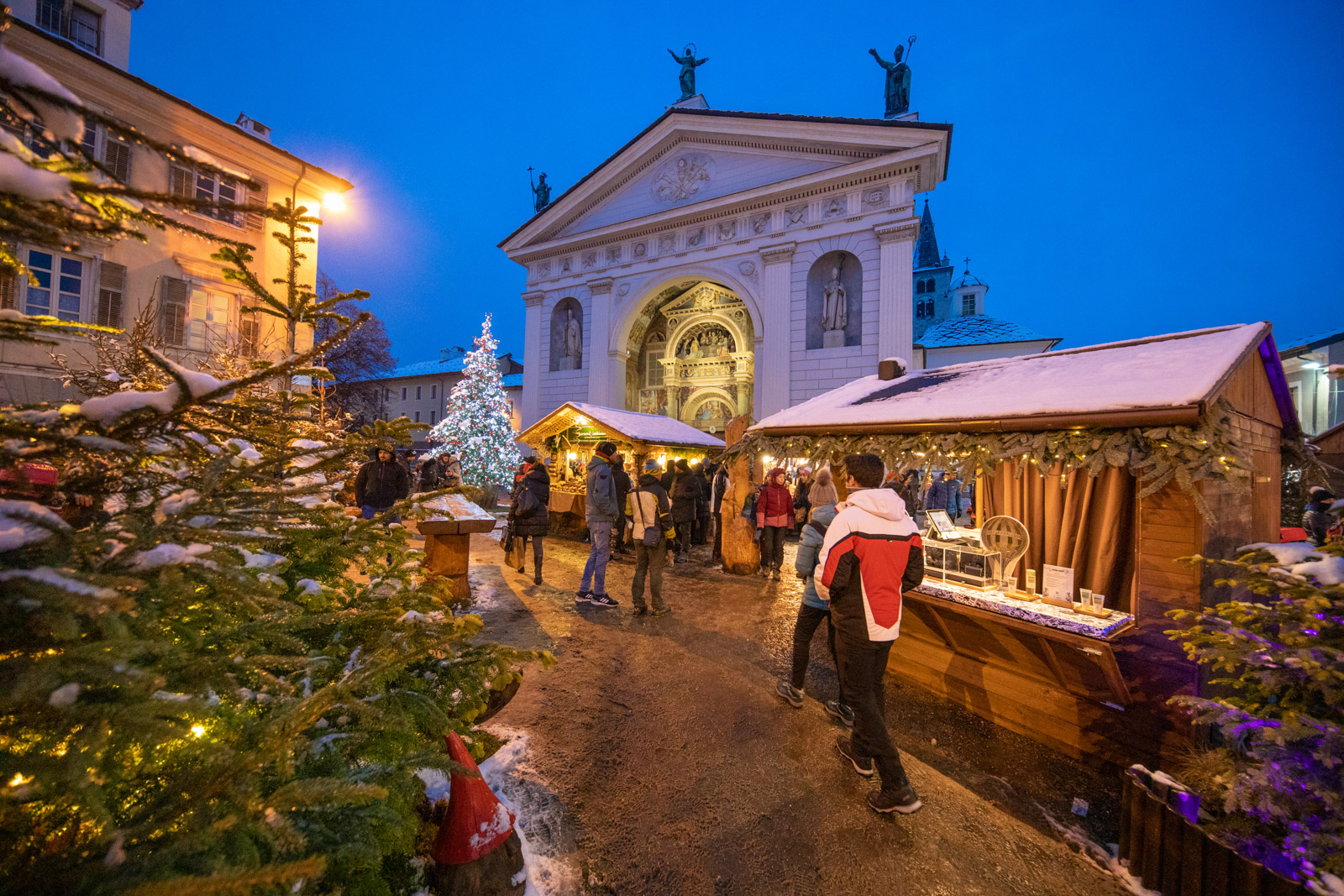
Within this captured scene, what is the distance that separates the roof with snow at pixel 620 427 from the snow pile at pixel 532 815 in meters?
8.47

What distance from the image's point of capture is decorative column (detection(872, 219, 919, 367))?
15.4 m

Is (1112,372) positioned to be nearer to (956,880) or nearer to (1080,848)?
(1080,848)

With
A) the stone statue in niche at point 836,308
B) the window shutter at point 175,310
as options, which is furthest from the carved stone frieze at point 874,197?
the window shutter at point 175,310

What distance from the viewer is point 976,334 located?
25250 mm

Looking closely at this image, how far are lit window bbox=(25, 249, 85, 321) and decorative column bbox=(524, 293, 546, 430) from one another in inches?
498

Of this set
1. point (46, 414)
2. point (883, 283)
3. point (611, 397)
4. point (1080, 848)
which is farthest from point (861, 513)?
point (611, 397)

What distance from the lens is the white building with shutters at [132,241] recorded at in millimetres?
10812

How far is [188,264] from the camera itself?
42.1 feet

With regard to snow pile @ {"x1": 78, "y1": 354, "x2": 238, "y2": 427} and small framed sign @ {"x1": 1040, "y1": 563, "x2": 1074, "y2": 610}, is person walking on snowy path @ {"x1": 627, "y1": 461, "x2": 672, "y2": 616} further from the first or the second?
snow pile @ {"x1": 78, "y1": 354, "x2": 238, "y2": 427}

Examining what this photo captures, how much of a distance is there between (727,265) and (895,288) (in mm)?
6140

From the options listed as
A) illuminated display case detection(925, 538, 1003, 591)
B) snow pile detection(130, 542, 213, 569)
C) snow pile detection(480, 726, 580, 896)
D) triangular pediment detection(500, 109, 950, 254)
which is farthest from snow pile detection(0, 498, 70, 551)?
triangular pediment detection(500, 109, 950, 254)

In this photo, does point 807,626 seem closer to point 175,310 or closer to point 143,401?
point 143,401

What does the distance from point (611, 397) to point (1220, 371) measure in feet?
59.1

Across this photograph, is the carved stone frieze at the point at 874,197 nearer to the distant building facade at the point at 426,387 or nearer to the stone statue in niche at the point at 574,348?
the stone statue in niche at the point at 574,348
